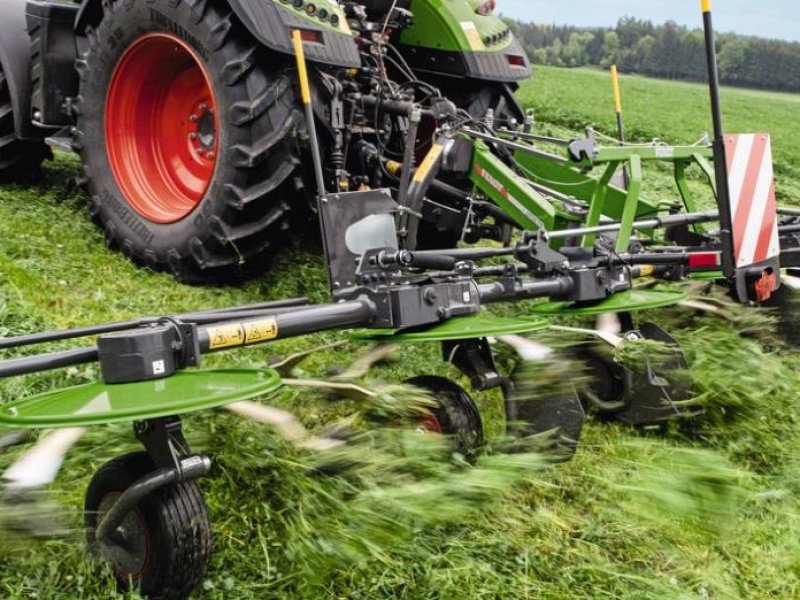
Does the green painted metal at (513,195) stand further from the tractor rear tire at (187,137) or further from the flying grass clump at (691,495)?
the flying grass clump at (691,495)

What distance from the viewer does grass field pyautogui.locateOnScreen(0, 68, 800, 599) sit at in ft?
6.75

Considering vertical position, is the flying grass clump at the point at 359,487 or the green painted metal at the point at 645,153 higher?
the green painted metal at the point at 645,153

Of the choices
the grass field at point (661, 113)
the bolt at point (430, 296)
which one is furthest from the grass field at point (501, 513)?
the grass field at point (661, 113)

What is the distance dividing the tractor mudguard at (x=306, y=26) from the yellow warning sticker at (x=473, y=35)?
1034mm

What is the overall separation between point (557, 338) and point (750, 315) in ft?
2.99

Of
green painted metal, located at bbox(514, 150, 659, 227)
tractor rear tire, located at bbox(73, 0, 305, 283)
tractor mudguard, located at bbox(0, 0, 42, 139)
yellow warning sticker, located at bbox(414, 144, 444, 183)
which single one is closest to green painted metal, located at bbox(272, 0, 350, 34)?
tractor rear tire, located at bbox(73, 0, 305, 283)

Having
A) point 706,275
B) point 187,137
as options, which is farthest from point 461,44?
point 706,275

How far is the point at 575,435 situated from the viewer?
2.82 meters

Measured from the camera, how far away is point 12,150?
5.20 m

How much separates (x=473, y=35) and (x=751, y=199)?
1898mm

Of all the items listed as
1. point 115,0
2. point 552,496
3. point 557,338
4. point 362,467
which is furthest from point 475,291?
point 115,0

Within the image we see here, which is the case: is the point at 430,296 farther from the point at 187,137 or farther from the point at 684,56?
the point at 684,56

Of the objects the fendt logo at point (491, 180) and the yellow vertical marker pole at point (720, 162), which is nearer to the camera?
the yellow vertical marker pole at point (720, 162)

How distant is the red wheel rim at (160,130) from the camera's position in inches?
168
